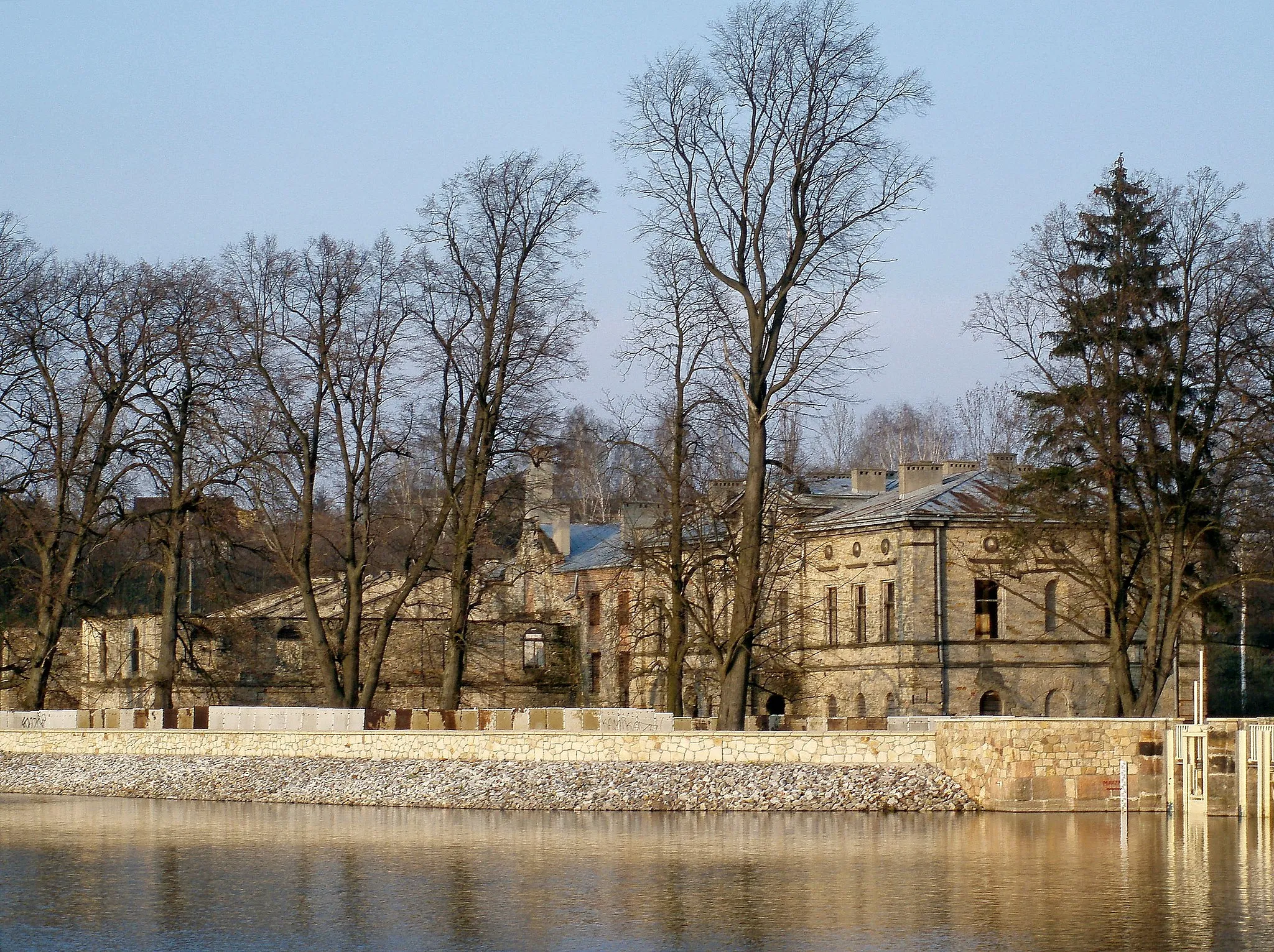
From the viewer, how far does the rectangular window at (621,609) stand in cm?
6100

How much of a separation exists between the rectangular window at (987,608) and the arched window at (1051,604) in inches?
57.4

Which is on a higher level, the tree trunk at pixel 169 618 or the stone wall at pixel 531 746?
the tree trunk at pixel 169 618

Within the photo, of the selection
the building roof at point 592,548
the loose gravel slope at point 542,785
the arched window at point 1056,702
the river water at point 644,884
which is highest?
the building roof at point 592,548

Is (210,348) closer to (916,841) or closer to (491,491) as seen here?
(491,491)

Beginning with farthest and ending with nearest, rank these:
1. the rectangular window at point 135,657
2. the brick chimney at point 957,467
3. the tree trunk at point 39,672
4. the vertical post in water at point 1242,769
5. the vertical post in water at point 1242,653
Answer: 1. the rectangular window at point 135,657
2. the vertical post in water at point 1242,653
3. the brick chimney at point 957,467
4. the tree trunk at point 39,672
5. the vertical post in water at point 1242,769

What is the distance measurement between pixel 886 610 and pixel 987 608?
121 inches

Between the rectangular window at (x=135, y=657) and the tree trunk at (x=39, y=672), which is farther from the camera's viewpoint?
the rectangular window at (x=135, y=657)

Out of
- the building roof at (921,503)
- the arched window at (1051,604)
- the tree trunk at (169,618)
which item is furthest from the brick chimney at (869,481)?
the tree trunk at (169,618)

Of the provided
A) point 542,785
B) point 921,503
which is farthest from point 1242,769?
point 921,503

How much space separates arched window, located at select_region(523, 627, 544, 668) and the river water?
3551 centimetres

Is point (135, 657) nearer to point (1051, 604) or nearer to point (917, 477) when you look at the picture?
point (917, 477)

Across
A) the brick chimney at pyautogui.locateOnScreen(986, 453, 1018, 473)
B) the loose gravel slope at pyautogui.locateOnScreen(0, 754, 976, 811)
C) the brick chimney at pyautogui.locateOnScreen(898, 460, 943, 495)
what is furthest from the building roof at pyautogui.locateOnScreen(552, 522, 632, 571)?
the loose gravel slope at pyautogui.locateOnScreen(0, 754, 976, 811)

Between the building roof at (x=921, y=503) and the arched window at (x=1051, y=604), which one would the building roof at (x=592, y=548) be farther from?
the arched window at (x=1051, y=604)

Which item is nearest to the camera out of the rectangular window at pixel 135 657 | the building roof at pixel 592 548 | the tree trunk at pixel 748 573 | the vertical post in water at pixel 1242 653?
the tree trunk at pixel 748 573
